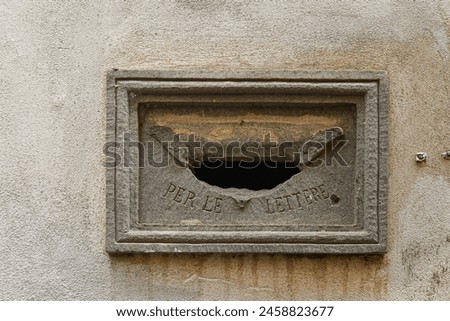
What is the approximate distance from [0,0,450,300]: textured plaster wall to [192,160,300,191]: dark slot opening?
0.44 metres

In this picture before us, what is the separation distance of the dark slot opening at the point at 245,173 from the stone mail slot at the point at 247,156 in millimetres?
103

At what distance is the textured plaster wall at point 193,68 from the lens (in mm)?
2910

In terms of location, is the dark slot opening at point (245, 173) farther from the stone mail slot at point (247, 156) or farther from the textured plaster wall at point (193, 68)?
the textured plaster wall at point (193, 68)

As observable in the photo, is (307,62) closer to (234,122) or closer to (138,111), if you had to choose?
(234,122)

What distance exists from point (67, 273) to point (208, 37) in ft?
3.99

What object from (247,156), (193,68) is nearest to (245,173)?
(247,156)

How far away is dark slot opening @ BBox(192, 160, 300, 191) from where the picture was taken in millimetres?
3084

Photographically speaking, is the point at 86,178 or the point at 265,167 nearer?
the point at 86,178

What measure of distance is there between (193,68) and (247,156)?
0.46 m

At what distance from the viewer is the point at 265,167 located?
3.24 m

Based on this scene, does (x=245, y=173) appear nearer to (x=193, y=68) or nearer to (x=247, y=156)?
(x=247, y=156)

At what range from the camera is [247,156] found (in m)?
2.98

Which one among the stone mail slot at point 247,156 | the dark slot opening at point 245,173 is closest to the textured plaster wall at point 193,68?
the stone mail slot at point 247,156
